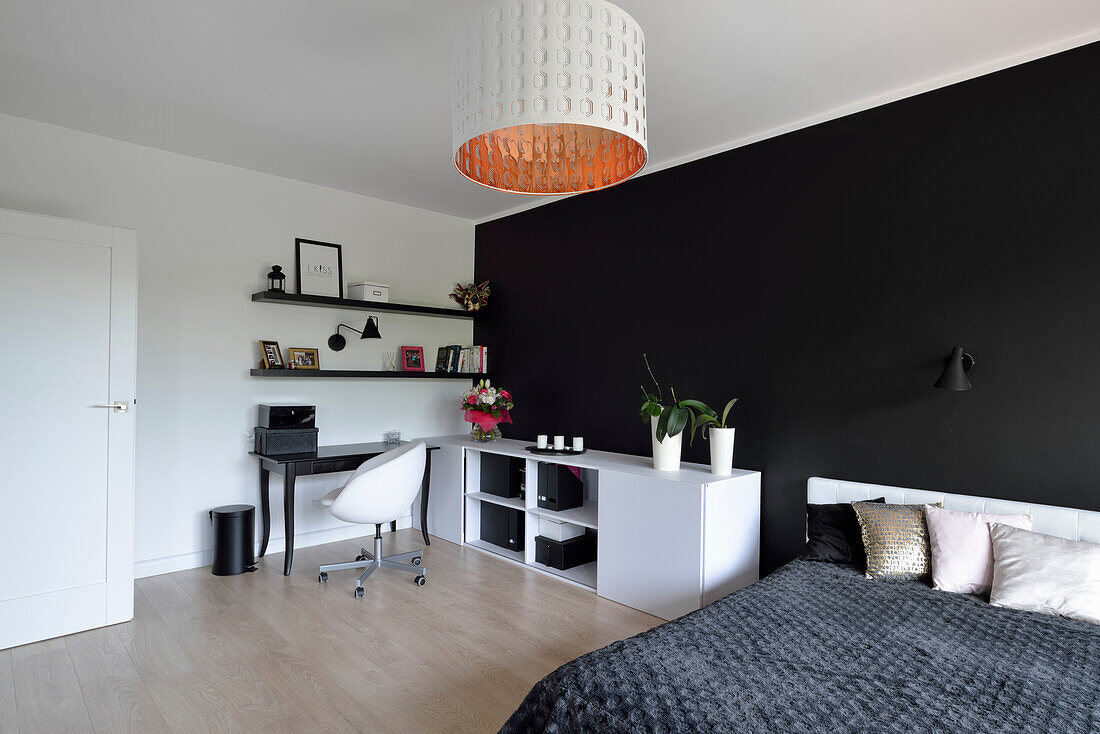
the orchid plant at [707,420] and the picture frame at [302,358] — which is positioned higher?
the picture frame at [302,358]

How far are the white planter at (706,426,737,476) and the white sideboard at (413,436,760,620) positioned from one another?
0.06 m

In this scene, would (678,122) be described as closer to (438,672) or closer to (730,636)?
(730,636)

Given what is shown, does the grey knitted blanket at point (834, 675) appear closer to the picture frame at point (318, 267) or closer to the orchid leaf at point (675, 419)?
the orchid leaf at point (675, 419)

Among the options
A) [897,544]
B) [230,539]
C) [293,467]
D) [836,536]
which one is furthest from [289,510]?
[897,544]

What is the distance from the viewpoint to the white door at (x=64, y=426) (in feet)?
9.23

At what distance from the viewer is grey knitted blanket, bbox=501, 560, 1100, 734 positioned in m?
1.48

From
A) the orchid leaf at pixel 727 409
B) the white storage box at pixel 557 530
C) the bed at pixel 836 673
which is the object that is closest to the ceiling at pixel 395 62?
the orchid leaf at pixel 727 409

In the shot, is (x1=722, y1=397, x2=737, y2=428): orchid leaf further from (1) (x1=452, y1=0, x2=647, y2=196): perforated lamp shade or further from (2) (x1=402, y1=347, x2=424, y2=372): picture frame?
(2) (x1=402, y1=347, x2=424, y2=372): picture frame

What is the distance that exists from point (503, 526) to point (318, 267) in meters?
2.27

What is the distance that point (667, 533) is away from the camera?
318 cm

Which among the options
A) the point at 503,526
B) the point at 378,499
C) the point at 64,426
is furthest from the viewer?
the point at 503,526

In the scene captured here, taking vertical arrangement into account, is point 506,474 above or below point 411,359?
below

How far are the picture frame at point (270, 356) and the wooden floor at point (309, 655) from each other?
4.37ft

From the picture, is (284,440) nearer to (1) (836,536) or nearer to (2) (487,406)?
(2) (487,406)
